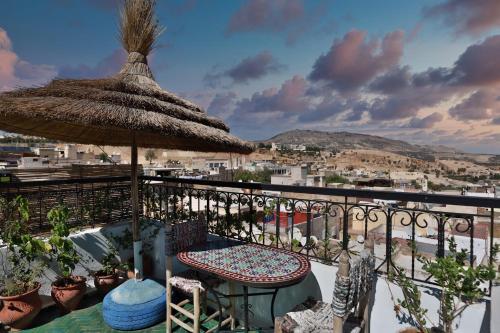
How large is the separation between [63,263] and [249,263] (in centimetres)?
224

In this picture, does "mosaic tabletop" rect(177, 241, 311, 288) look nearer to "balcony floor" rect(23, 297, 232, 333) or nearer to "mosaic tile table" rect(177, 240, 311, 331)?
"mosaic tile table" rect(177, 240, 311, 331)

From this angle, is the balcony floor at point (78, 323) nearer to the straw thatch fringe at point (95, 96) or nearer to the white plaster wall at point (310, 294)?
the white plaster wall at point (310, 294)

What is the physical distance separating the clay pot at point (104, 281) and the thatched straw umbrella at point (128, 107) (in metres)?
0.71

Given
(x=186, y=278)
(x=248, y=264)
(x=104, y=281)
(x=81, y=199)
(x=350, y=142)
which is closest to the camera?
(x=248, y=264)

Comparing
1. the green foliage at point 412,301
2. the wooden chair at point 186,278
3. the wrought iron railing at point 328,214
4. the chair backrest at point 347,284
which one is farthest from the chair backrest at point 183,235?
the green foliage at point 412,301

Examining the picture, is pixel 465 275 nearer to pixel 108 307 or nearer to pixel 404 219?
pixel 404 219

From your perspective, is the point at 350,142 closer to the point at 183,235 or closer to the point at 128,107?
the point at 183,235

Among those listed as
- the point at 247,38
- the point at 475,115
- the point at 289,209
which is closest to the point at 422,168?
the point at 475,115

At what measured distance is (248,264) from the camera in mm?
2379

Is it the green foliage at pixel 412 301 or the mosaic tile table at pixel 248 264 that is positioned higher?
the mosaic tile table at pixel 248 264

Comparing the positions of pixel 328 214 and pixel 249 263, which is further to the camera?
pixel 328 214

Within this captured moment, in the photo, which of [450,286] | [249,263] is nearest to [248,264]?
[249,263]

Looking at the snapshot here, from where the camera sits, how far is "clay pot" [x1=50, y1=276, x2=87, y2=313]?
3250mm

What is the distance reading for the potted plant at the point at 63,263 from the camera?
3.19 meters
